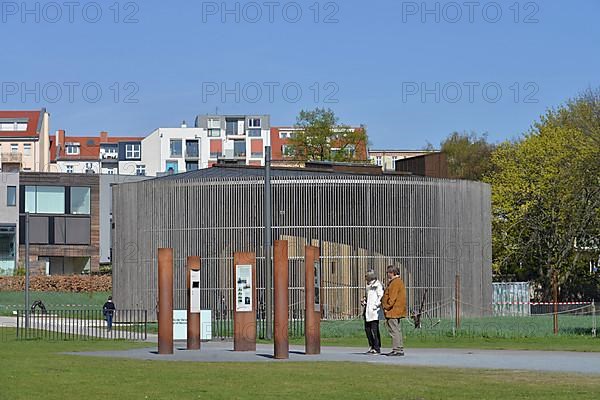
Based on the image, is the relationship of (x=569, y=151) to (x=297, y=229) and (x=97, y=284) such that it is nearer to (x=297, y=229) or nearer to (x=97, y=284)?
(x=297, y=229)

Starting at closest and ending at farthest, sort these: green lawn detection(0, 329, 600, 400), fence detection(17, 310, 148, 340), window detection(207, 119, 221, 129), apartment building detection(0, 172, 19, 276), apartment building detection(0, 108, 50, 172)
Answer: green lawn detection(0, 329, 600, 400), fence detection(17, 310, 148, 340), apartment building detection(0, 172, 19, 276), apartment building detection(0, 108, 50, 172), window detection(207, 119, 221, 129)

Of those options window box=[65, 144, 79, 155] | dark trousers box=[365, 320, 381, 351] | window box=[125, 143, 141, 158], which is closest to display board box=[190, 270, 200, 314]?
dark trousers box=[365, 320, 381, 351]

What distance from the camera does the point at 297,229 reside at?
5925 cm

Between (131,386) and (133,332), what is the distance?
28.3 m

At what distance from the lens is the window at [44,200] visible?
100125 millimetres

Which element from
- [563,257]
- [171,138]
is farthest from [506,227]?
[171,138]

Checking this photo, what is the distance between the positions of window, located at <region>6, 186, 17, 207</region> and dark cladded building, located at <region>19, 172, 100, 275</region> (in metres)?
0.68

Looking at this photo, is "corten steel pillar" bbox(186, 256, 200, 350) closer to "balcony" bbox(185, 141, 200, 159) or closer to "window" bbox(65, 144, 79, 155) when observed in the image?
"balcony" bbox(185, 141, 200, 159)

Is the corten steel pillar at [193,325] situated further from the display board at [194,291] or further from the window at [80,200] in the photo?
the window at [80,200]

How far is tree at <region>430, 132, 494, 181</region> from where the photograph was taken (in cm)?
11206

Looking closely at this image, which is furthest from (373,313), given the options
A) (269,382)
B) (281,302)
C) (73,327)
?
(73,327)

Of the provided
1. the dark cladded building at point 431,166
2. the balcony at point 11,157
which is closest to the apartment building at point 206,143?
the balcony at point 11,157

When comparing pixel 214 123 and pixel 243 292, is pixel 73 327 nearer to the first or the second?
pixel 243 292

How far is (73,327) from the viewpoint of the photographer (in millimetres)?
46219
